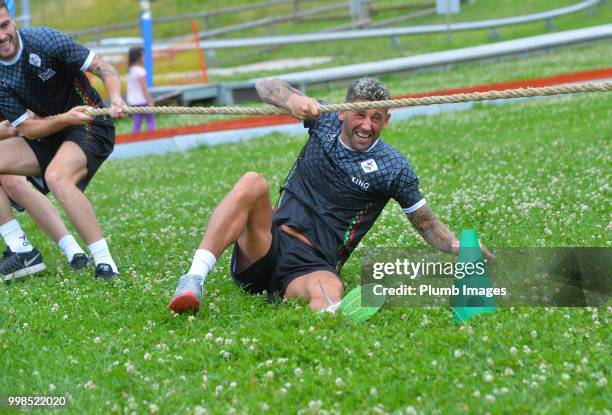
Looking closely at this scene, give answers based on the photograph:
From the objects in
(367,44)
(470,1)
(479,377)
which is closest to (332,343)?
(479,377)

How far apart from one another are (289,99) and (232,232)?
1.10 m

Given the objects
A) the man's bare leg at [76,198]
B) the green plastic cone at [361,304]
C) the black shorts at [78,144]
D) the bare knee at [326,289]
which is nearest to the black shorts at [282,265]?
the bare knee at [326,289]

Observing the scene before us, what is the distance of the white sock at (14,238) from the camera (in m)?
7.48

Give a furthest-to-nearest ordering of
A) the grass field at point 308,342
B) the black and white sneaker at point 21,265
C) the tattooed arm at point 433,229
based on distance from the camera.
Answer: the black and white sneaker at point 21,265
the tattooed arm at point 433,229
the grass field at point 308,342

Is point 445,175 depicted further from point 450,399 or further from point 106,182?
point 450,399

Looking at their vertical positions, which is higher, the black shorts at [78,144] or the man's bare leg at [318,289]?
the black shorts at [78,144]

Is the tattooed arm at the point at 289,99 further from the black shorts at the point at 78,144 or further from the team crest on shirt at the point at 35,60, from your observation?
the team crest on shirt at the point at 35,60

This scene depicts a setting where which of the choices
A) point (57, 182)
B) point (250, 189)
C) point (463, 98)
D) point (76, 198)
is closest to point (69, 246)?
point (76, 198)

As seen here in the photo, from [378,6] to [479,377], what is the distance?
124ft

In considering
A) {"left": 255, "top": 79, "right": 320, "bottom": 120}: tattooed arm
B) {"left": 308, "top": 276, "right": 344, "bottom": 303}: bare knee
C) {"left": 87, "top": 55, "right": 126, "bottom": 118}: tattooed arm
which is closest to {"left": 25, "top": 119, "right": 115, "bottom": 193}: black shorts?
{"left": 87, "top": 55, "right": 126, "bottom": 118}: tattooed arm

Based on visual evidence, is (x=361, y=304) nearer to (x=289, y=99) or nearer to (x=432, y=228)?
(x=432, y=228)

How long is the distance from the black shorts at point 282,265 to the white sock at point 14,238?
7.68ft

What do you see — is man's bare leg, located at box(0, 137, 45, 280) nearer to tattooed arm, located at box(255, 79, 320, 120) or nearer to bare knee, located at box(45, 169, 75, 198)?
bare knee, located at box(45, 169, 75, 198)

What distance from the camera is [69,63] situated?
23.4 ft
